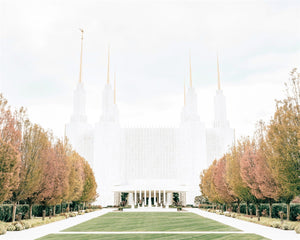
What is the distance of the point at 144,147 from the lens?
97375 millimetres

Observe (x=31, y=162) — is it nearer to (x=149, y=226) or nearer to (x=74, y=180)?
(x=149, y=226)

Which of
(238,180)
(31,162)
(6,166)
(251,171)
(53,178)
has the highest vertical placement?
(31,162)

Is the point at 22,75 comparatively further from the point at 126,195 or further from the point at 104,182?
the point at 126,195

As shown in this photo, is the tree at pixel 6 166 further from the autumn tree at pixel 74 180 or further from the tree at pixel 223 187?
the tree at pixel 223 187

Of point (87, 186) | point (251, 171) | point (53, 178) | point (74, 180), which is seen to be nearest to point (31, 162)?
point (53, 178)

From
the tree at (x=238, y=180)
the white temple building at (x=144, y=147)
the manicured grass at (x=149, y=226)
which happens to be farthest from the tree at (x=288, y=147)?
the white temple building at (x=144, y=147)

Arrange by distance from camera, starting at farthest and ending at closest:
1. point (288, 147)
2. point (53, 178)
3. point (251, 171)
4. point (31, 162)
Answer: point (53, 178) → point (251, 171) → point (31, 162) → point (288, 147)

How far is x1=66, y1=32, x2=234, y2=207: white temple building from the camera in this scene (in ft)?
289

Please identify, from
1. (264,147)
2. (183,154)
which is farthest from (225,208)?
(183,154)

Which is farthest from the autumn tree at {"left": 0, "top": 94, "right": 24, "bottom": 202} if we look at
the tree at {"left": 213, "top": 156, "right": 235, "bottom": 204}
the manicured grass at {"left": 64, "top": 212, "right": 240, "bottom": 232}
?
the tree at {"left": 213, "top": 156, "right": 235, "bottom": 204}

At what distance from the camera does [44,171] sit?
26.5 m

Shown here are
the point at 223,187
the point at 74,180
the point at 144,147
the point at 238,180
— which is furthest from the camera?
the point at 144,147

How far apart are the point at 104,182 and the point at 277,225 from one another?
231 ft

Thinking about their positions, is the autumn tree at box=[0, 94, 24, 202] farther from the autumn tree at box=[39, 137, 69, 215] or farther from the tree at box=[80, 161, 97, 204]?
the tree at box=[80, 161, 97, 204]
